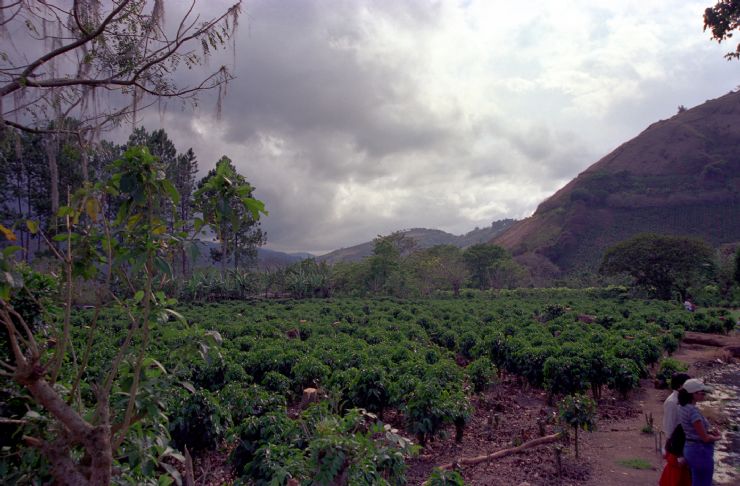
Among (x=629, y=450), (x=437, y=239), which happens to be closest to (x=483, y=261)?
(x=629, y=450)

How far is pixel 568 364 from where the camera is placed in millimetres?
9492

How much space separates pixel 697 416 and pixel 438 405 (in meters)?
3.29

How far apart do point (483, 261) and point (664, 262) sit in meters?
21.4

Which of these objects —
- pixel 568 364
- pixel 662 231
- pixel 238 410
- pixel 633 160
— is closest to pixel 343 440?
pixel 238 410

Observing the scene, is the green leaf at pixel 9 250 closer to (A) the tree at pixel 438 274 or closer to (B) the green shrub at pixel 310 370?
(B) the green shrub at pixel 310 370

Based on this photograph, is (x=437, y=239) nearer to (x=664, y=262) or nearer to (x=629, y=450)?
(x=664, y=262)

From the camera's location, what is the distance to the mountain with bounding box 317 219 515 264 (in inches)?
6043

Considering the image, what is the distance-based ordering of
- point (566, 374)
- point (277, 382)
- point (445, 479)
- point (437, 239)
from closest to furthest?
Answer: point (445, 479) < point (277, 382) < point (566, 374) < point (437, 239)

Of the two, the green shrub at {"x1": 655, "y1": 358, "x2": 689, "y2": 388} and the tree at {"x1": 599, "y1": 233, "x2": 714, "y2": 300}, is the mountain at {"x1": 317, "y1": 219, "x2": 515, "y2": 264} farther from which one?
the green shrub at {"x1": 655, "y1": 358, "x2": 689, "y2": 388}

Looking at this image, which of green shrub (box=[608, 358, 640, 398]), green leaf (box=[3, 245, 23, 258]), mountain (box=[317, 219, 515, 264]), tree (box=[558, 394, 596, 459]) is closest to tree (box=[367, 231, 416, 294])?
green shrub (box=[608, 358, 640, 398])

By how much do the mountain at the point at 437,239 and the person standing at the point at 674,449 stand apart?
139 meters

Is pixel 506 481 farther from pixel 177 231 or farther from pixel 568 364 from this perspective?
pixel 177 231

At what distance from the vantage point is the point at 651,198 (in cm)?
8019

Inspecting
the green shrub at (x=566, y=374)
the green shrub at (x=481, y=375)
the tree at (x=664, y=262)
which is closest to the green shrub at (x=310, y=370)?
the green shrub at (x=481, y=375)
